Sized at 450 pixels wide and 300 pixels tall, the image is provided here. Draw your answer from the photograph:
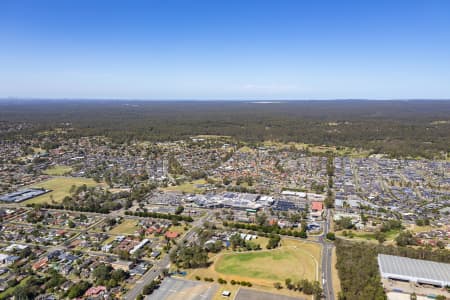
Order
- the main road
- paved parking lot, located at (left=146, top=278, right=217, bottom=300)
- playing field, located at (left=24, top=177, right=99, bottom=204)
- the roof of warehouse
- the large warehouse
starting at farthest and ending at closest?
playing field, located at (left=24, top=177, right=99, bottom=204), the roof of warehouse, the large warehouse, the main road, paved parking lot, located at (left=146, top=278, right=217, bottom=300)

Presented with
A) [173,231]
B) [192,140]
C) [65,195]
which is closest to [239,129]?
[192,140]

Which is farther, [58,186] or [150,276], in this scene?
[58,186]

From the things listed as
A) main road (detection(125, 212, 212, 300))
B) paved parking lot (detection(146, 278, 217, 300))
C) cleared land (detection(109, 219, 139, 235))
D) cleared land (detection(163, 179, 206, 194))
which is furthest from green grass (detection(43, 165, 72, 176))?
paved parking lot (detection(146, 278, 217, 300))

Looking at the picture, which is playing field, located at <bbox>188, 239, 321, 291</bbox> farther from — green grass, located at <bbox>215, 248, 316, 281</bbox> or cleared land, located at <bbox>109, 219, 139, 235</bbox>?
cleared land, located at <bbox>109, 219, 139, 235</bbox>

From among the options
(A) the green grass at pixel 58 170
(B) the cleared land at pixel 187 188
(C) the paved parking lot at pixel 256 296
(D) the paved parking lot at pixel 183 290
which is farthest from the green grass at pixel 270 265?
(A) the green grass at pixel 58 170

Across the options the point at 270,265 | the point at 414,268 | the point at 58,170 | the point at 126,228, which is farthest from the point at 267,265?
the point at 58,170

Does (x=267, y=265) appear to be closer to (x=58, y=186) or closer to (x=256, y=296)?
(x=256, y=296)

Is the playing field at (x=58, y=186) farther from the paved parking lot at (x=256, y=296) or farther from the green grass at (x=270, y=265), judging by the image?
the paved parking lot at (x=256, y=296)
